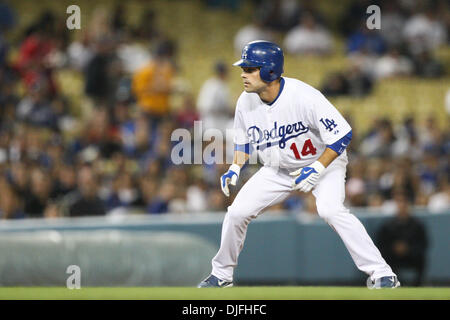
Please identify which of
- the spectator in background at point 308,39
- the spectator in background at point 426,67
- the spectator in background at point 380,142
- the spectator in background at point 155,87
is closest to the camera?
the spectator in background at point 380,142

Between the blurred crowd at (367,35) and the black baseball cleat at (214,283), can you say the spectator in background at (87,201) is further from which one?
the blurred crowd at (367,35)

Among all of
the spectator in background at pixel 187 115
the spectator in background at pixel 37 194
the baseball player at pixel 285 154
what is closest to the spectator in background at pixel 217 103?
the spectator in background at pixel 187 115

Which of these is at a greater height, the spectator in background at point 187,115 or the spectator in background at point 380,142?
the spectator in background at point 187,115

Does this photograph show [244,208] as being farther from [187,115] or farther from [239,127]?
[187,115]

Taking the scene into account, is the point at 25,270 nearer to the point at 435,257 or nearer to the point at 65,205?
the point at 65,205

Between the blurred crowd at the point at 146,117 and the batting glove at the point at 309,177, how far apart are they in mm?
4571

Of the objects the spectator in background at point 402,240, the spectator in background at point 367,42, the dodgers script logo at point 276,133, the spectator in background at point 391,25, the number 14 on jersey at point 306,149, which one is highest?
the spectator in background at point 391,25

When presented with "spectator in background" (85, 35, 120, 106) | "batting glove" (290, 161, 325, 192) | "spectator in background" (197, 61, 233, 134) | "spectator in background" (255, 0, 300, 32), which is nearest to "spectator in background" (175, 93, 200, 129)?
"spectator in background" (197, 61, 233, 134)

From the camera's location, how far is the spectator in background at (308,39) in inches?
594

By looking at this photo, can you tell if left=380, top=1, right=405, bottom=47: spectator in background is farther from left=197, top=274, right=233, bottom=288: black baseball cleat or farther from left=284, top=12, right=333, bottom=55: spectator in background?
left=197, top=274, right=233, bottom=288: black baseball cleat

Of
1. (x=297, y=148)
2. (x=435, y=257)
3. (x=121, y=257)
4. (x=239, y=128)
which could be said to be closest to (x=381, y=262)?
(x=297, y=148)

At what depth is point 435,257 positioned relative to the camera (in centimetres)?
1070

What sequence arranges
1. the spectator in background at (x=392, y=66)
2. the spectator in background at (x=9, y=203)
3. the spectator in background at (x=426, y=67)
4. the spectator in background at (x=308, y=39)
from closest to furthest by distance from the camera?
the spectator in background at (x=9, y=203), the spectator in background at (x=392, y=66), the spectator in background at (x=426, y=67), the spectator in background at (x=308, y=39)
